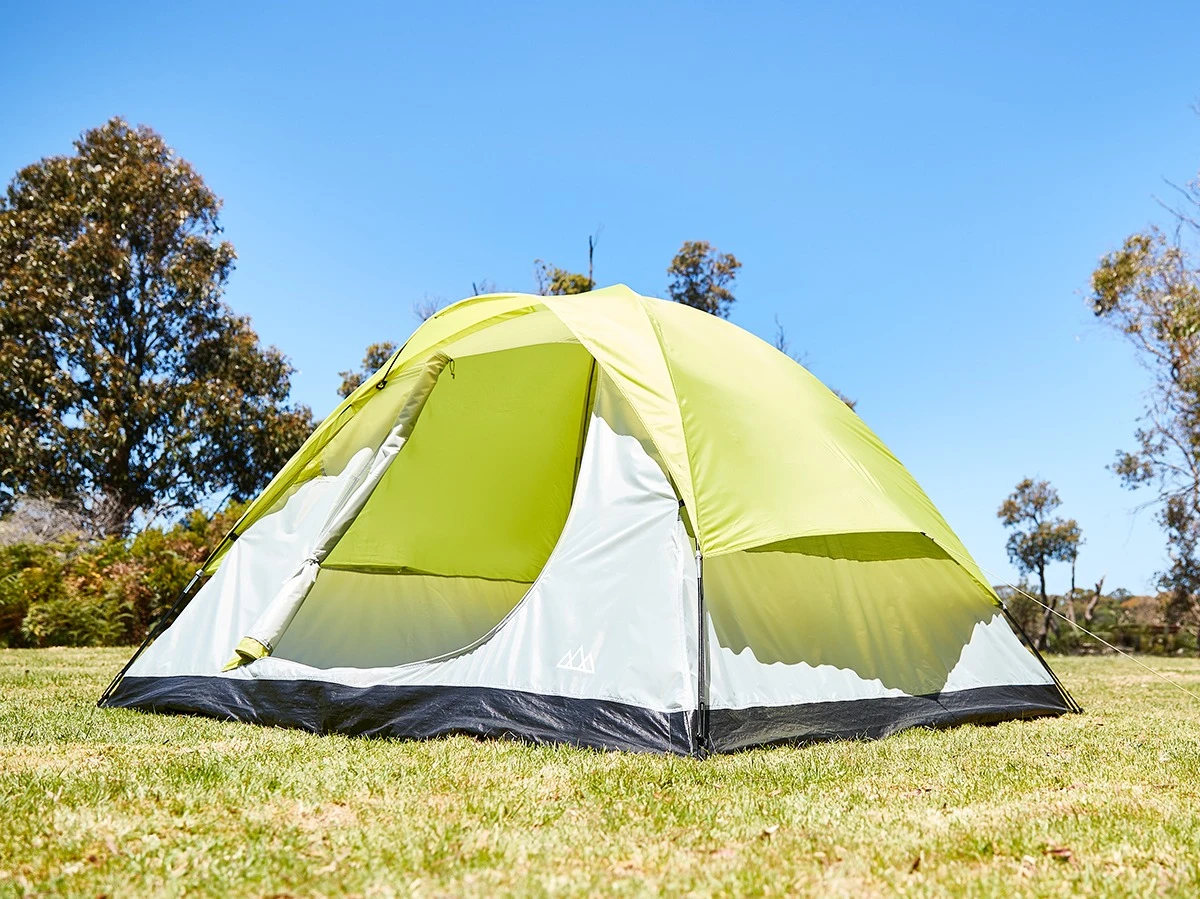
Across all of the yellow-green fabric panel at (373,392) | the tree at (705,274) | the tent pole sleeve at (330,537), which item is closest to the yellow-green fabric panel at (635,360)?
the yellow-green fabric panel at (373,392)

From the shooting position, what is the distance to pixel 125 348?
17422 millimetres

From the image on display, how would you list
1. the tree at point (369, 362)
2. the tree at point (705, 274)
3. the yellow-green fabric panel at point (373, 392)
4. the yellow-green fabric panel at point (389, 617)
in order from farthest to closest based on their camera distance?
the tree at point (705, 274) < the tree at point (369, 362) < the yellow-green fabric panel at point (373, 392) < the yellow-green fabric panel at point (389, 617)

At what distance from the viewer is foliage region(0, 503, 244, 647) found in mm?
10242

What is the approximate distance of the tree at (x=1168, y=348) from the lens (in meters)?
12.9

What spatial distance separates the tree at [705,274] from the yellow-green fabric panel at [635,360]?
17.6m

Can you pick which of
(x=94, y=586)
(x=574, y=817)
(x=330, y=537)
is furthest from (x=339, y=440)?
(x=94, y=586)

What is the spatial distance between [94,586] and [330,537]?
25.7 ft

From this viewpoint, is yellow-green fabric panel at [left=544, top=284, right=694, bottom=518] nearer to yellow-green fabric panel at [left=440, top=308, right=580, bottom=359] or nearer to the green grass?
yellow-green fabric panel at [left=440, top=308, right=580, bottom=359]

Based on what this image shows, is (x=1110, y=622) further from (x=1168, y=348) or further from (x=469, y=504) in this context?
(x=469, y=504)

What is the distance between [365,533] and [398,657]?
1014 mm

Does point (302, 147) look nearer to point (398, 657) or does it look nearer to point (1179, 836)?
point (398, 657)

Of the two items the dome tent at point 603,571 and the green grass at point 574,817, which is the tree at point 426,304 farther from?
the green grass at point 574,817

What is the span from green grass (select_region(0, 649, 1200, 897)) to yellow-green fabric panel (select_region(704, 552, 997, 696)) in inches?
17.7

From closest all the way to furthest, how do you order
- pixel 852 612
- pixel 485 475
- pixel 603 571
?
pixel 603 571, pixel 852 612, pixel 485 475
